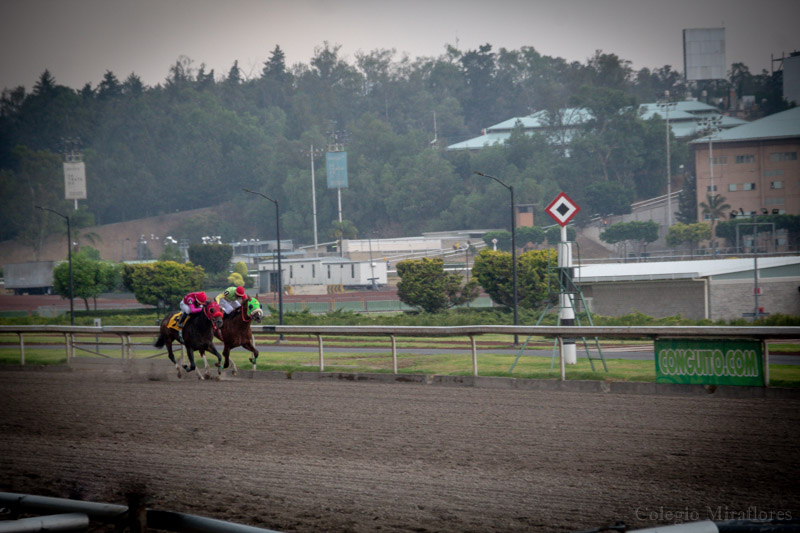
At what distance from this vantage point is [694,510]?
19.6 ft

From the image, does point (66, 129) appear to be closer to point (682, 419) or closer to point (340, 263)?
A: point (340, 263)

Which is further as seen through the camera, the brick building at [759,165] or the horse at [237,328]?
the brick building at [759,165]

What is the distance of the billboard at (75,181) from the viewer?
97250 mm

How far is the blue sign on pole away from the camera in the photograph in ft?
331

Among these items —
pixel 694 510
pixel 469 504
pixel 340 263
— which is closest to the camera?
pixel 694 510

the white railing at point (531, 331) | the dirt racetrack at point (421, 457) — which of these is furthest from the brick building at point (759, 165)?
the dirt racetrack at point (421, 457)

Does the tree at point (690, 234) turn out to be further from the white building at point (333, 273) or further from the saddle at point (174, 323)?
the saddle at point (174, 323)

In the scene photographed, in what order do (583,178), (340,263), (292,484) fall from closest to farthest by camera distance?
(292,484), (340,263), (583,178)

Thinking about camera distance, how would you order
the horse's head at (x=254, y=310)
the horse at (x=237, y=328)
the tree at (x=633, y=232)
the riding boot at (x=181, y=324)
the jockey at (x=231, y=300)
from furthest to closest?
1. the tree at (x=633, y=232)
2. the riding boot at (x=181, y=324)
3. the jockey at (x=231, y=300)
4. the horse at (x=237, y=328)
5. the horse's head at (x=254, y=310)

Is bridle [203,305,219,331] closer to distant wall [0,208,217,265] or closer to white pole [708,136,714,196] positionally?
white pole [708,136,714,196]

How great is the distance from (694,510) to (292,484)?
3.44m

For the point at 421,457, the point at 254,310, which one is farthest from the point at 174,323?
the point at 421,457

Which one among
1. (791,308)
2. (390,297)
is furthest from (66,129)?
(791,308)

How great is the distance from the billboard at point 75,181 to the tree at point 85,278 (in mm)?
50406
